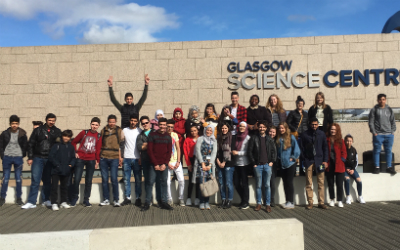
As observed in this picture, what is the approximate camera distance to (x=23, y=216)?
6023mm

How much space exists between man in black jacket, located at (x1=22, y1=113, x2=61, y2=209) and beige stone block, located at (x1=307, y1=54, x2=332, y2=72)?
8.41 metres

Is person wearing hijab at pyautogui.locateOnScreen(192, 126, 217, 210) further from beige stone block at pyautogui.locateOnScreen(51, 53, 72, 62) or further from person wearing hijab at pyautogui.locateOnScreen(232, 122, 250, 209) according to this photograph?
beige stone block at pyautogui.locateOnScreen(51, 53, 72, 62)

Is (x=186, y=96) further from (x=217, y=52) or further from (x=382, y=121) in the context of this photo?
(x=382, y=121)

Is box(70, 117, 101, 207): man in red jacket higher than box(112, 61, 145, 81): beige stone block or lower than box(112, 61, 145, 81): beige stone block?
lower

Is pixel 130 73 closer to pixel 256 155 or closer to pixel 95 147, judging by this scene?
pixel 95 147

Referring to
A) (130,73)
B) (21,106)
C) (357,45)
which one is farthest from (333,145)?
(21,106)

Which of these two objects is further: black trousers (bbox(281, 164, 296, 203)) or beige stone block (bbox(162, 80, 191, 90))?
beige stone block (bbox(162, 80, 191, 90))

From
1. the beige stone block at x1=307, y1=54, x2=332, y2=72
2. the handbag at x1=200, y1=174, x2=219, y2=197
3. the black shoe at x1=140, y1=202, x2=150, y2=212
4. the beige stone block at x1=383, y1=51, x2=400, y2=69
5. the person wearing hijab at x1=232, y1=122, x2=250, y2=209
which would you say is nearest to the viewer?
the handbag at x1=200, y1=174, x2=219, y2=197

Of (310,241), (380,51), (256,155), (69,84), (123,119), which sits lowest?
(310,241)

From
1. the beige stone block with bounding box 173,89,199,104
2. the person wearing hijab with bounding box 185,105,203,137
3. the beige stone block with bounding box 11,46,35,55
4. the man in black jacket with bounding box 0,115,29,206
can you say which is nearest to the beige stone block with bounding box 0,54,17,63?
the beige stone block with bounding box 11,46,35,55

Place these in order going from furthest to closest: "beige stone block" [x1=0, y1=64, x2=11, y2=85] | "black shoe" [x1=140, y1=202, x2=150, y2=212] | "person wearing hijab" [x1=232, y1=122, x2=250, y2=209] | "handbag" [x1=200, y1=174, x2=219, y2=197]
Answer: "beige stone block" [x1=0, y1=64, x2=11, y2=85], "person wearing hijab" [x1=232, y1=122, x2=250, y2=209], "black shoe" [x1=140, y1=202, x2=150, y2=212], "handbag" [x1=200, y1=174, x2=219, y2=197]

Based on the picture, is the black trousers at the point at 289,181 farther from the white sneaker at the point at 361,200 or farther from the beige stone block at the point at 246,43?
the beige stone block at the point at 246,43

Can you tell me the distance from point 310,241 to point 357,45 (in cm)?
867

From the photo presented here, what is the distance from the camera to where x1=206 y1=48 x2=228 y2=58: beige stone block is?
441 inches
